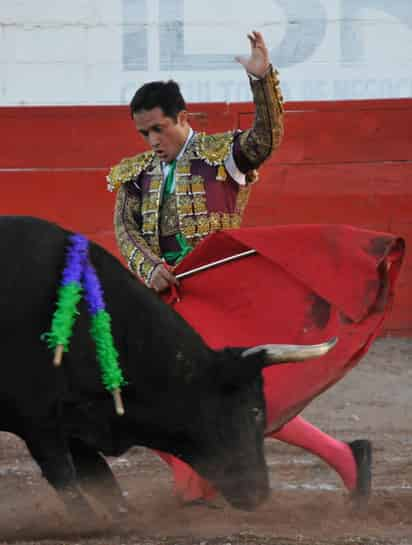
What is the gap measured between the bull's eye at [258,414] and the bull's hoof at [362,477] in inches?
17.8

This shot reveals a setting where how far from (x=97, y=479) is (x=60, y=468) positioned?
241 millimetres

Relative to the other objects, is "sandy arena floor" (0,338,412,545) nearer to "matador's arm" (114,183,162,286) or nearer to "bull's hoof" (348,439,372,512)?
"bull's hoof" (348,439,372,512)

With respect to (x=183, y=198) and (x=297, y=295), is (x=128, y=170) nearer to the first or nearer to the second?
(x=183, y=198)

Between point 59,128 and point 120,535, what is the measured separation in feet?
11.7

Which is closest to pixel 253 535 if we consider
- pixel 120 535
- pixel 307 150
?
pixel 120 535

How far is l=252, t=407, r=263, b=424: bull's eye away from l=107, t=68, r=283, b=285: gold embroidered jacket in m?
0.59

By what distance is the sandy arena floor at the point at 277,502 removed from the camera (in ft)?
11.5

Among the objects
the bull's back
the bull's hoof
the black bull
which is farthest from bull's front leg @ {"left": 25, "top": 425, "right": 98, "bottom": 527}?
the bull's hoof

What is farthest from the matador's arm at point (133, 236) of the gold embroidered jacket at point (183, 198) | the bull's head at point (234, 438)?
the bull's head at point (234, 438)

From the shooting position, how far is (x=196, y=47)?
698cm

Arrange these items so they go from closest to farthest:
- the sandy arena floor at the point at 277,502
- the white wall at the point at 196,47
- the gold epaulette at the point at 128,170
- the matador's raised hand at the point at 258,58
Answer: the sandy arena floor at the point at 277,502
the matador's raised hand at the point at 258,58
the gold epaulette at the point at 128,170
the white wall at the point at 196,47

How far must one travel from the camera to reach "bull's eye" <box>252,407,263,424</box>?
3.54 metres

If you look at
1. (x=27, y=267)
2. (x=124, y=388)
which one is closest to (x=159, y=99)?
(x=27, y=267)

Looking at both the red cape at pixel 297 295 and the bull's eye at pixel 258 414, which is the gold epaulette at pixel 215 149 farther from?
the bull's eye at pixel 258 414
